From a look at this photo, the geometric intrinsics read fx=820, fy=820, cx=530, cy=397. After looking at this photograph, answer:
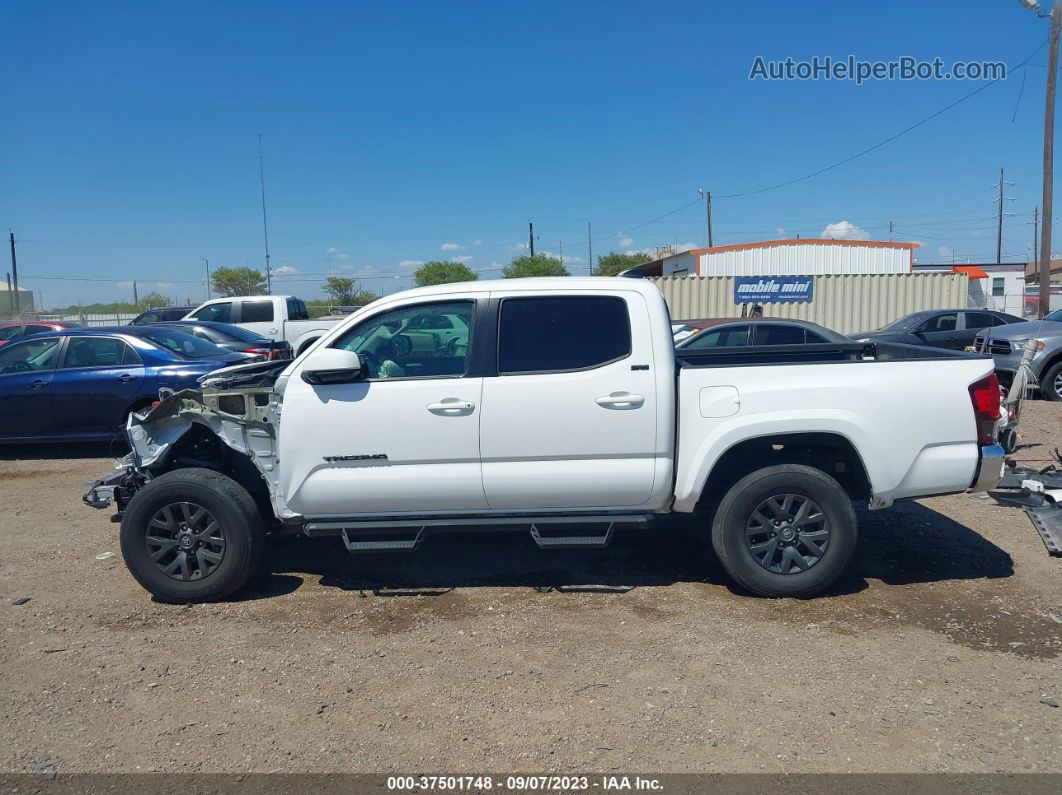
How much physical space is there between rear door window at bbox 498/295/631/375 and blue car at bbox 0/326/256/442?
5177 millimetres

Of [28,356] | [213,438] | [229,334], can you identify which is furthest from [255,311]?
→ [213,438]

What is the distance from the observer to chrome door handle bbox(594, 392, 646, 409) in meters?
4.77

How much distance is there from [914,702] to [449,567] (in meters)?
3.05

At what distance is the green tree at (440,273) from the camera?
47844mm

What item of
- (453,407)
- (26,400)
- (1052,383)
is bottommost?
(1052,383)

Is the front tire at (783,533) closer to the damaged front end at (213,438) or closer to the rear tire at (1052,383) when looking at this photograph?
the damaged front end at (213,438)

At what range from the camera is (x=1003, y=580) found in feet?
17.6

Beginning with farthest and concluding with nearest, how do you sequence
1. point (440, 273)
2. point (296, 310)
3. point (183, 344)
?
point (440, 273) < point (296, 310) < point (183, 344)

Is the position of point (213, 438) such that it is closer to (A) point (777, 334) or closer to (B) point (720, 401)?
(B) point (720, 401)

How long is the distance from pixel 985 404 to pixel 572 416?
2473 millimetres

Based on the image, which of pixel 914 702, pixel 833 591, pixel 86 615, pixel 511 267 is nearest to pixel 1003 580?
pixel 833 591

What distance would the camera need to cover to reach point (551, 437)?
4.81 metres

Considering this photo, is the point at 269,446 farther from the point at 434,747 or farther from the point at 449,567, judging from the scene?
the point at 434,747

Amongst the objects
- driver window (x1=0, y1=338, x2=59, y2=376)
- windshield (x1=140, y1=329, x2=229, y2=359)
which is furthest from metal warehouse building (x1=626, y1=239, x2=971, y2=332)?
driver window (x1=0, y1=338, x2=59, y2=376)
